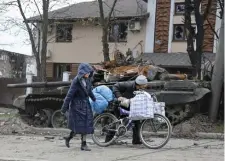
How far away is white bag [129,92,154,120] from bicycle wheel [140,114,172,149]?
A: 186mm

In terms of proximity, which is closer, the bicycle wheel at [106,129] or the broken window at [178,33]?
the bicycle wheel at [106,129]

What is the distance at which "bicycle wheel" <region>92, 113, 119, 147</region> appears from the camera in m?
10.4

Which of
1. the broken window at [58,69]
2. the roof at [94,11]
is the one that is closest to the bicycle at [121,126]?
the roof at [94,11]

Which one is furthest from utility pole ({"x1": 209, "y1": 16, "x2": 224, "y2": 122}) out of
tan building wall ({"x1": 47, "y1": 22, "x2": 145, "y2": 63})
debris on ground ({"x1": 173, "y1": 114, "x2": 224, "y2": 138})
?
tan building wall ({"x1": 47, "y1": 22, "x2": 145, "y2": 63})

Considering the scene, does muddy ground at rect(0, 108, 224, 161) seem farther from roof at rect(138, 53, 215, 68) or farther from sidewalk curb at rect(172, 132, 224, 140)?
roof at rect(138, 53, 215, 68)

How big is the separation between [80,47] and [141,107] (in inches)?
1067

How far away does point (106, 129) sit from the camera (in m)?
10.4

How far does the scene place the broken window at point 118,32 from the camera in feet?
114

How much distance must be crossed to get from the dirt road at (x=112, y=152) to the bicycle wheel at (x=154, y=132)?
16 cm

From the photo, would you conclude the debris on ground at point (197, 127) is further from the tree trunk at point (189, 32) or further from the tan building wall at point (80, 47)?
the tan building wall at point (80, 47)

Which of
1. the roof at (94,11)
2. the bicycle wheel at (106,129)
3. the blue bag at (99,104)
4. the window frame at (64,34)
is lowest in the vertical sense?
the bicycle wheel at (106,129)

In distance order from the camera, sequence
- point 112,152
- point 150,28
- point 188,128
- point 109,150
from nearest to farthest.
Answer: point 112,152
point 109,150
point 188,128
point 150,28

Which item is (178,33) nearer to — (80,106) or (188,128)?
(188,128)

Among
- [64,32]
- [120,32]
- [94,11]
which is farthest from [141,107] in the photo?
[64,32]
